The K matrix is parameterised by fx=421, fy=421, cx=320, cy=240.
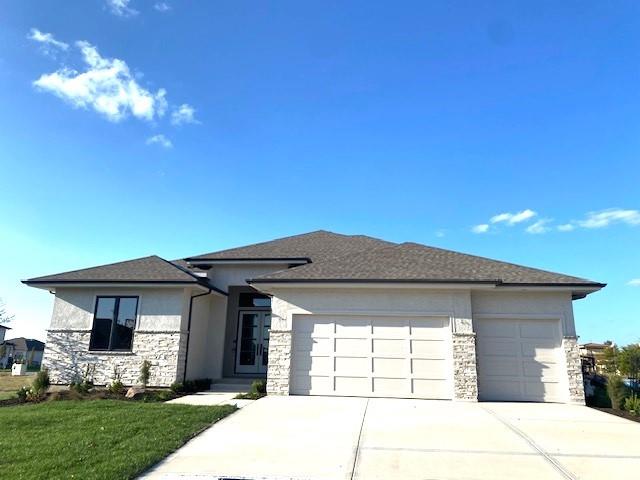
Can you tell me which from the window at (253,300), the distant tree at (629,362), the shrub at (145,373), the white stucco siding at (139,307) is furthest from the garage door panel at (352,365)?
the distant tree at (629,362)

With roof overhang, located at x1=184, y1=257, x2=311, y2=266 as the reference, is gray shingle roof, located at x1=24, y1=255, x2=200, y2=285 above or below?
below

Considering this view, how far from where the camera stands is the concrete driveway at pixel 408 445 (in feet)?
18.0

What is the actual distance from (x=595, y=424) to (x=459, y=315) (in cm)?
405

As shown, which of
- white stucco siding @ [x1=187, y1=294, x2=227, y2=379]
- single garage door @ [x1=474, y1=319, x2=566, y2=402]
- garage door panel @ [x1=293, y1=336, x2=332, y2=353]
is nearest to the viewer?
single garage door @ [x1=474, y1=319, x2=566, y2=402]

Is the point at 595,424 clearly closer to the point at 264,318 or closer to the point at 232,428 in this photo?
the point at 232,428

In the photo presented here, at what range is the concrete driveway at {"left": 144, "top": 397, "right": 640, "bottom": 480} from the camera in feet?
18.0

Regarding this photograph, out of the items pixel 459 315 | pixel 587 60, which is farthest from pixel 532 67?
pixel 459 315

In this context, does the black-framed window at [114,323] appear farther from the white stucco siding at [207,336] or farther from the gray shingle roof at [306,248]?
the gray shingle roof at [306,248]

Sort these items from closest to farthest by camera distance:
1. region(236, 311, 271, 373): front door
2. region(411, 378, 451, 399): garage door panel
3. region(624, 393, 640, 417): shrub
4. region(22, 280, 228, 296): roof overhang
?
1. region(624, 393, 640, 417): shrub
2. region(411, 378, 451, 399): garage door panel
3. region(22, 280, 228, 296): roof overhang
4. region(236, 311, 271, 373): front door

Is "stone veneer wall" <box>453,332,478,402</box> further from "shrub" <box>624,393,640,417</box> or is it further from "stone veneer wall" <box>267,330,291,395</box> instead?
"stone veneer wall" <box>267,330,291,395</box>

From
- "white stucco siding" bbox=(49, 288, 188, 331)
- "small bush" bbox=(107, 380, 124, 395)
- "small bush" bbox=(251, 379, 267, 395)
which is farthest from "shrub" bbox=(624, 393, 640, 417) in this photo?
"small bush" bbox=(107, 380, 124, 395)

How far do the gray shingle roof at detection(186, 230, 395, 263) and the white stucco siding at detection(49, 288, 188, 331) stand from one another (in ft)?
7.92

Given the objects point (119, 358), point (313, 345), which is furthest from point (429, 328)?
point (119, 358)

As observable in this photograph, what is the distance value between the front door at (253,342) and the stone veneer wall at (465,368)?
23.8ft
